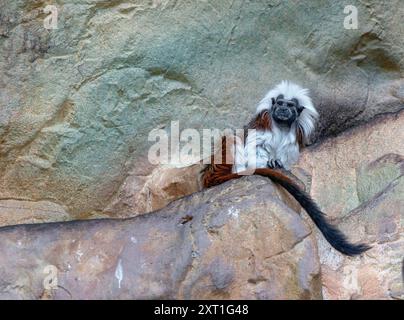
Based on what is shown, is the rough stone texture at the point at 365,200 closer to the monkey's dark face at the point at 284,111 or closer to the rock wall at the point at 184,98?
the rock wall at the point at 184,98

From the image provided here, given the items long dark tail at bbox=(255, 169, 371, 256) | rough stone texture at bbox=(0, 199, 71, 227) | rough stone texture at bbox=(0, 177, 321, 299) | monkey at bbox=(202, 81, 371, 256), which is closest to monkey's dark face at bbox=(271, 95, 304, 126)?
monkey at bbox=(202, 81, 371, 256)

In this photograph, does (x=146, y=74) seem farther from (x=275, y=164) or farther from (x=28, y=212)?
(x=28, y=212)

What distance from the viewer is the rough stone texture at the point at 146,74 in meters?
7.70

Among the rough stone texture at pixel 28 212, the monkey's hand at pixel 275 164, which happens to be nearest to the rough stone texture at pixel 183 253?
the monkey's hand at pixel 275 164

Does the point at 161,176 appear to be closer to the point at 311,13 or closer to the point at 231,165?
the point at 231,165

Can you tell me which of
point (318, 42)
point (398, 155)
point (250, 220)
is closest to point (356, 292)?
point (250, 220)

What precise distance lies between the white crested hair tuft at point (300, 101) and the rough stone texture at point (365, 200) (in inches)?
8.8

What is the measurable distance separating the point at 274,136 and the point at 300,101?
442 mm

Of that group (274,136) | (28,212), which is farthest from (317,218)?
(28,212)

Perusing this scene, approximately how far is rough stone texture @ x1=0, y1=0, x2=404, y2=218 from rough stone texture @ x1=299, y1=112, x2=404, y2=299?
0.52m

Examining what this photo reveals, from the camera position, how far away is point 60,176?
7.75 metres

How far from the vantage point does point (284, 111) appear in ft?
25.3

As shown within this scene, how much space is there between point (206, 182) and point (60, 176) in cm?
129

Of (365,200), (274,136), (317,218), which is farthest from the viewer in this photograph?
(274,136)
